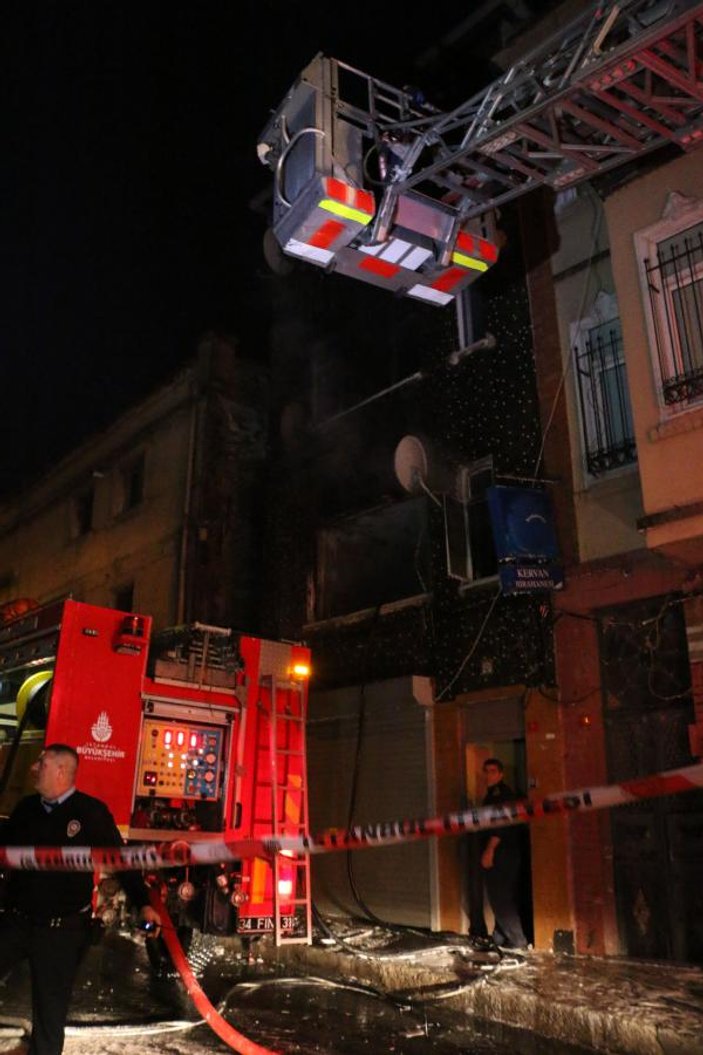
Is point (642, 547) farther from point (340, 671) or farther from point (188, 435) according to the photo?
point (188, 435)

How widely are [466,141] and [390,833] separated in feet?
18.3

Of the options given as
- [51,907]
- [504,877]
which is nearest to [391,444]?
[504,877]

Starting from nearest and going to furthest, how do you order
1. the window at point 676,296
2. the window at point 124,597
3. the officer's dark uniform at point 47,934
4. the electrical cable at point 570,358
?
the officer's dark uniform at point 47,934 < the window at point 676,296 < the electrical cable at point 570,358 < the window at point 124,597

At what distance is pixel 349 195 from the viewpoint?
283 inches

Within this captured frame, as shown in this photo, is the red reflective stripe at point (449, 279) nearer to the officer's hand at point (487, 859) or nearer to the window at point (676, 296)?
the window at point (676, 296)

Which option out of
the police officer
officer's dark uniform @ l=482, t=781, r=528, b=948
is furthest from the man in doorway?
the police officer

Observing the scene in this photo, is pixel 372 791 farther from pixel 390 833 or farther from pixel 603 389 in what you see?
pixel 390 833

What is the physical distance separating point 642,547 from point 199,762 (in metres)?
5.20

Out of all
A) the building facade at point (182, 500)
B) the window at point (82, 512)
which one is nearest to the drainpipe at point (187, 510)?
the building facade at point (182, 500)

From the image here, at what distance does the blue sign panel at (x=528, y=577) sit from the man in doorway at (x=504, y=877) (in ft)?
7.25

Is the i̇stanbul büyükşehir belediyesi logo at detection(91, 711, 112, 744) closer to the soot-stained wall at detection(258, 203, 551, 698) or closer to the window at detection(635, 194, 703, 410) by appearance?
the soot-stained wall at detection(258, 203, 551, 698)

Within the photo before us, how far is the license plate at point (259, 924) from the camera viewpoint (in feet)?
24.4

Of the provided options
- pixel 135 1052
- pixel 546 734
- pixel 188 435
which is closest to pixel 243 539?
Answer: pixel 188 435

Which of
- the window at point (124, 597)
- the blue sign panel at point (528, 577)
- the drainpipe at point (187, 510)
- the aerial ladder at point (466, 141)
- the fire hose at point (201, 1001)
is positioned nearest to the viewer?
the fire hose at point (201, 1001)
